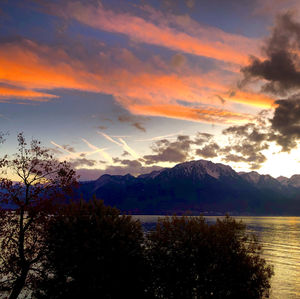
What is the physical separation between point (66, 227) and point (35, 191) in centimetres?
616

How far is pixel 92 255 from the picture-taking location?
32094mm

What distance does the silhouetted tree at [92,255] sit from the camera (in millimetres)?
31875

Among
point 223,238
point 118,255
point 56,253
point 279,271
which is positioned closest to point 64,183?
point 56,253

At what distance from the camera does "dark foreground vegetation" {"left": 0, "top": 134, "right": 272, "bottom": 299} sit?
1210 inches

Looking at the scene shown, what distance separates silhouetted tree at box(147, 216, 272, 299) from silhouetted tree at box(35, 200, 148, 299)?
5116mm

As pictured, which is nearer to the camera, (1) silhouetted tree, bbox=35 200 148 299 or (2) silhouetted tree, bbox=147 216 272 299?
(1) silhouetted tree, bbox=35 200 148 299

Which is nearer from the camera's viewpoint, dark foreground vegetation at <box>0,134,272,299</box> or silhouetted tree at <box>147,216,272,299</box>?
dark foreground vegetation at <box>0,134,272,299</box>

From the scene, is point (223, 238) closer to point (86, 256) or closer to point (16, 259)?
point (86, 256)

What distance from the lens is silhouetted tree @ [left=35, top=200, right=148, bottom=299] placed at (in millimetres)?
31875

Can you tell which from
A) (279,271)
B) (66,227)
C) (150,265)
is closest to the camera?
(66,227)

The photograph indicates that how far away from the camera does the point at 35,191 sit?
3047 cm

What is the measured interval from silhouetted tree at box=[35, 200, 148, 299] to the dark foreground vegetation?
0.36ft

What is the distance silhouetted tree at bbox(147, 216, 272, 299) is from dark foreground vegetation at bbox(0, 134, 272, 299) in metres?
0.14

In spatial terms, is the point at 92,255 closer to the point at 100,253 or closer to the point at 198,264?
the point at 100,253
